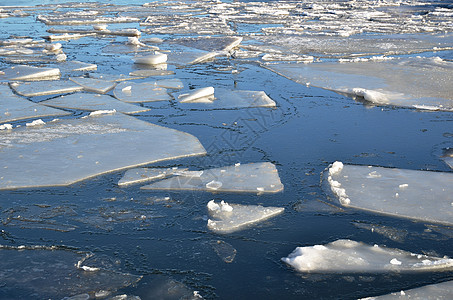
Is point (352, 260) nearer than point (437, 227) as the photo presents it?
Yes

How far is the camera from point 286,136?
4.68m

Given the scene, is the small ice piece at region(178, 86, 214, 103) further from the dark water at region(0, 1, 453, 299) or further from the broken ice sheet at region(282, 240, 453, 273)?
the broken ice sheet at region(282, 240, 453, 273)

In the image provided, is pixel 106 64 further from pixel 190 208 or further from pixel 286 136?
pixel 190 208

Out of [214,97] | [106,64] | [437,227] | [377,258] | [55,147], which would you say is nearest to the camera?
[377,258]

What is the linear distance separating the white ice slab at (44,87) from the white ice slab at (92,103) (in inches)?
11.6

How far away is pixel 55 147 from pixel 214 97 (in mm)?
2155

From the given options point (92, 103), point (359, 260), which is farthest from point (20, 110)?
point (359, 260)

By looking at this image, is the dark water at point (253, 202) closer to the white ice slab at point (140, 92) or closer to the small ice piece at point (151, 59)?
the white ice slab at point (140, 92)

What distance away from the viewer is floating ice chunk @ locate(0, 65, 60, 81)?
22.7ft

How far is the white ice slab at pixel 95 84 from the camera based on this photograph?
20.5 ft

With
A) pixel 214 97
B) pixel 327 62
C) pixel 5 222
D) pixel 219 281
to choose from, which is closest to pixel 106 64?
pixel 214 97

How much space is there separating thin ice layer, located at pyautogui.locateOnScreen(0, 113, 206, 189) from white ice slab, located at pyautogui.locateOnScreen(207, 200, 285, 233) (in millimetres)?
1020

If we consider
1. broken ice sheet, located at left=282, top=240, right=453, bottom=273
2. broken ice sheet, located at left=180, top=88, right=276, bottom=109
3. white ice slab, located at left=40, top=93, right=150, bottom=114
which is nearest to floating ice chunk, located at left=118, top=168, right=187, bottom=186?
broken ice sheet, located at left=282, top=240, right=453, bottom=273

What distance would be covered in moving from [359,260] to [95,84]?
4.65 meters
